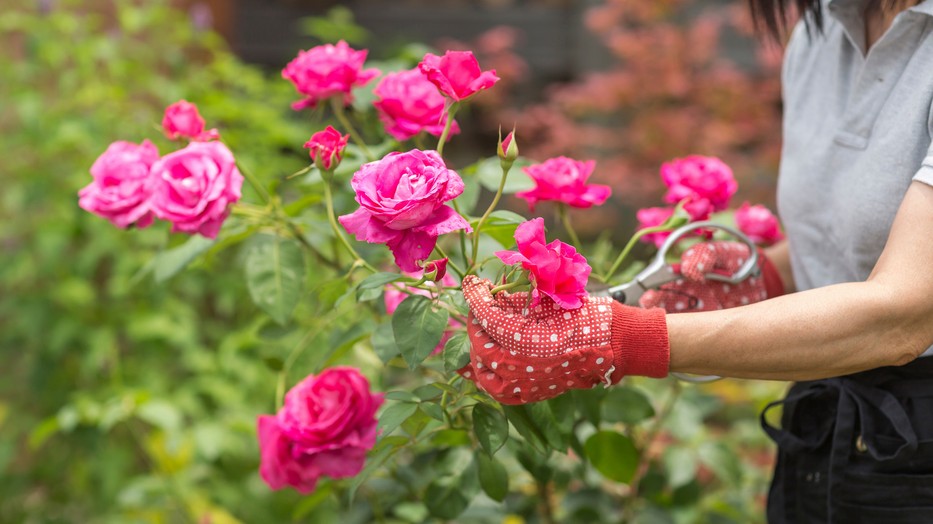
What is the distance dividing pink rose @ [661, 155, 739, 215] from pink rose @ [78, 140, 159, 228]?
26.1 inches

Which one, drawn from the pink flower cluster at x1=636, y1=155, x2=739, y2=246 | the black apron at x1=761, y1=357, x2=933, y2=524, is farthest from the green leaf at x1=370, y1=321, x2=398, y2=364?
the black apron at x1=761, y1=357, x2=933, y2=524

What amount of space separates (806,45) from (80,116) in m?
1.75

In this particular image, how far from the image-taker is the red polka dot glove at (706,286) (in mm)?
1156

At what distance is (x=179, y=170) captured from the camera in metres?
1.06

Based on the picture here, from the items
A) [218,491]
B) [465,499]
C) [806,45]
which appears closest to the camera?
[465,499]

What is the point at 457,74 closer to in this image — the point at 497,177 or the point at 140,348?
the point at 497,177

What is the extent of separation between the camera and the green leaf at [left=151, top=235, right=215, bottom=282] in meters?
1.23

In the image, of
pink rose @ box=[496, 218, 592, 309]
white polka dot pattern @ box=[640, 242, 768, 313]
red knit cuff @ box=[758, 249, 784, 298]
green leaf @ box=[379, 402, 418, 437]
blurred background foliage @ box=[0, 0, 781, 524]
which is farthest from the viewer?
blurred background foliage @ box=[0, 0, 781, 524]

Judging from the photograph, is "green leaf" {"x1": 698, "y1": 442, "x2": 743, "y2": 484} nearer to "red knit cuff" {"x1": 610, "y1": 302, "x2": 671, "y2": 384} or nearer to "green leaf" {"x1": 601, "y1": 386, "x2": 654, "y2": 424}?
"green leaf" {"x1": 601, "y1": 386, "x2": 654, "y2": 424}

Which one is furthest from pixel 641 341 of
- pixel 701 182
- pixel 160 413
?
pixel 160 413

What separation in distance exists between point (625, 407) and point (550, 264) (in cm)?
46

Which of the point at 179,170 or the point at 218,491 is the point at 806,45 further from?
the point at 218,491

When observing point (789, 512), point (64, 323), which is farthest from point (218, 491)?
point (789, 512)

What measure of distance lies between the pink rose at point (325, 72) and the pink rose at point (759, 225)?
593 mm
